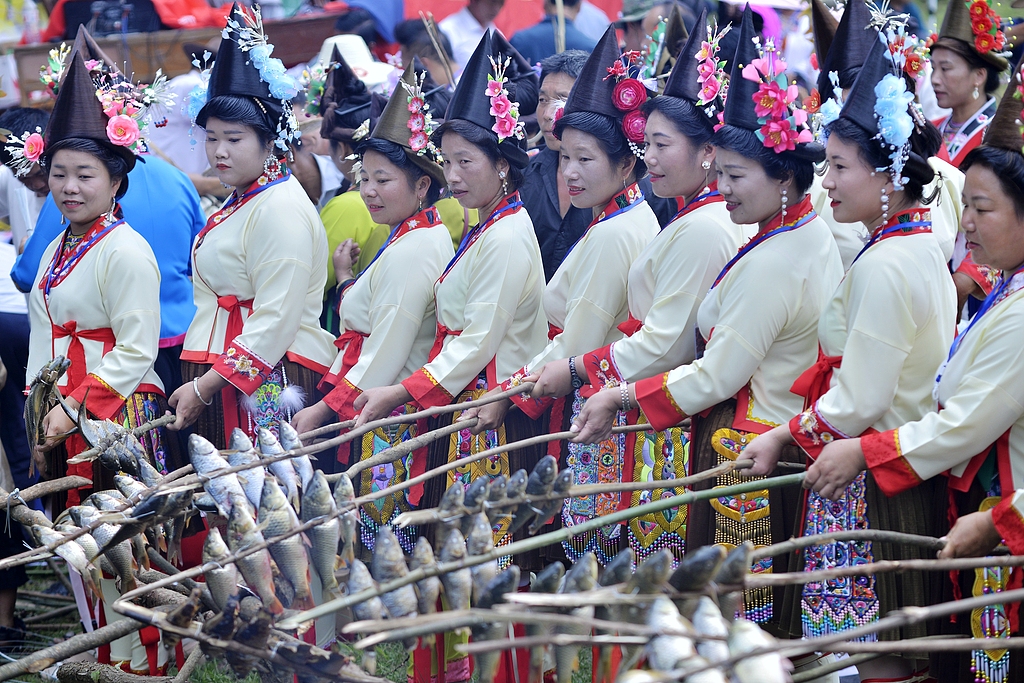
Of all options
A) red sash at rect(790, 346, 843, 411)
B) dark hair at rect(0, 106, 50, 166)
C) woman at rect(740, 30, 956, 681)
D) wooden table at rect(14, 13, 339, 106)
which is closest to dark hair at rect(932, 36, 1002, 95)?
woman at rect(740, 30, 956, 681)

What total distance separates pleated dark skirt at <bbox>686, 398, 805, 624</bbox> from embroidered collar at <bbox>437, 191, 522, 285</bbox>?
3.64 feet

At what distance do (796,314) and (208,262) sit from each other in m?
2.27

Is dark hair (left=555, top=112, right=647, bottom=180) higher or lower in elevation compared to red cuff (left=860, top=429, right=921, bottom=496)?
higher

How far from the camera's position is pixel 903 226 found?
2.81m

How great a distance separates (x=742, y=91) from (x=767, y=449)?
3.33 ft

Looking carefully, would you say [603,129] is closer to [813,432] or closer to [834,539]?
[813,432]

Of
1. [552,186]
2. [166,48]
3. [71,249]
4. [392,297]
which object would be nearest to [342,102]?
[552,186]

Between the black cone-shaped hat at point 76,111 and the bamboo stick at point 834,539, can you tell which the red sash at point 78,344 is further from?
the bamboo stick at point 834,539

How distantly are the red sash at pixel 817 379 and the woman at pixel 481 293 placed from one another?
1148 mm

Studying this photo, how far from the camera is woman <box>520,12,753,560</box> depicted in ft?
10.8

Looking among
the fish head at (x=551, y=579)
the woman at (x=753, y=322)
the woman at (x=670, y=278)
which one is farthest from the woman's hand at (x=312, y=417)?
the fish head at (x=551, y=579)

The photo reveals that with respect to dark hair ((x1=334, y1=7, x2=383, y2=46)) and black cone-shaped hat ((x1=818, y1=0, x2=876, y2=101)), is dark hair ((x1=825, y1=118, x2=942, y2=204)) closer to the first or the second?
black cone-shaped hat ((x1=818, y1=0, x2=876, y2=101))

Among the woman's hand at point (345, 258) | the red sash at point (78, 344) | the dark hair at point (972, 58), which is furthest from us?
the woman's hand at point (345, 258)

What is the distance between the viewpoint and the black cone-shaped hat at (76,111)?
4.20m
